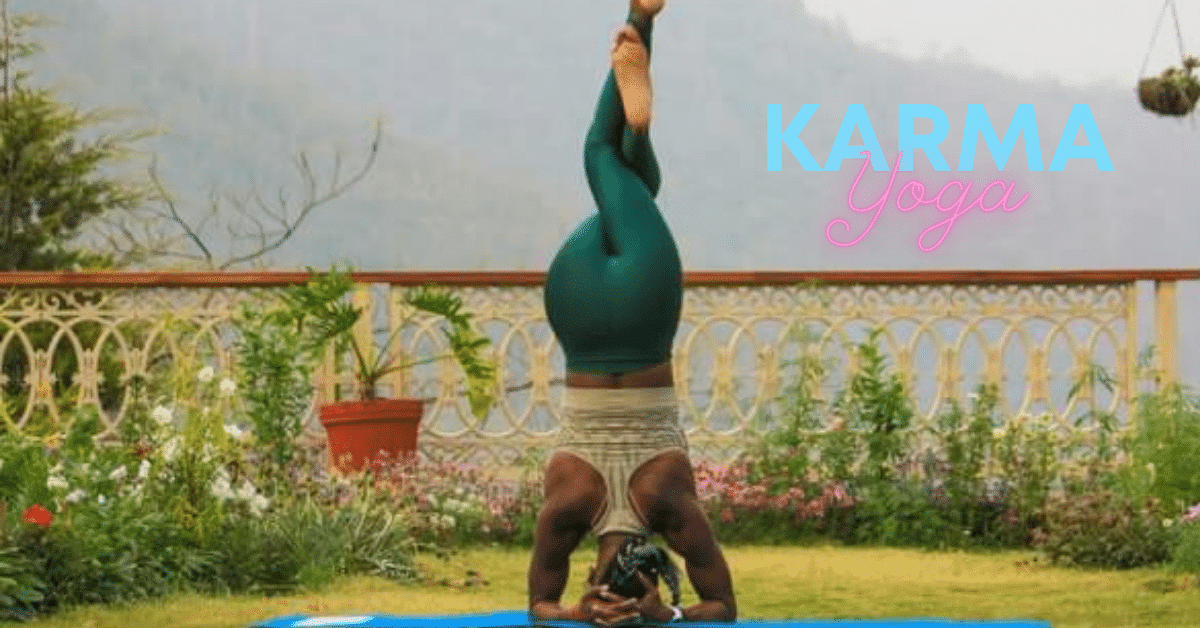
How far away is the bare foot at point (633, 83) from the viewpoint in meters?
5.12

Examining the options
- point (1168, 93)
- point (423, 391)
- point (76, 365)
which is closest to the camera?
point (1168, 93)

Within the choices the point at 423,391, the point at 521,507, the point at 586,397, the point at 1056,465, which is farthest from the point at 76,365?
the point at 586,397

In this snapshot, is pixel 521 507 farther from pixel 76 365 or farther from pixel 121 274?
pixel 76 365

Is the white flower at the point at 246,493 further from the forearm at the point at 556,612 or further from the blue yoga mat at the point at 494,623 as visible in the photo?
the forearm at the point at 556,612

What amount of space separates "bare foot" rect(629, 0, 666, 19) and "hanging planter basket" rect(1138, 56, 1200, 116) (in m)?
6.75

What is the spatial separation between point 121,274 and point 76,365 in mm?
2303

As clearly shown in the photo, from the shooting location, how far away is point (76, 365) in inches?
579

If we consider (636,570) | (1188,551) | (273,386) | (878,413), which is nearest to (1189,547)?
(1188,551)

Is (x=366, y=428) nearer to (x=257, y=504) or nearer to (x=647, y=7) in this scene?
(x=257, y=504)

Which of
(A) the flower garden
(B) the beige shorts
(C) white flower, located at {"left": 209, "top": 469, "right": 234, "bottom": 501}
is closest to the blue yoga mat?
(B) the beige shorts

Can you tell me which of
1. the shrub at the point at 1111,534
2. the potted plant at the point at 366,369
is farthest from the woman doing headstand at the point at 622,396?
the potted plant at the point at 366,369

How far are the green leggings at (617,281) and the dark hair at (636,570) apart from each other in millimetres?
454

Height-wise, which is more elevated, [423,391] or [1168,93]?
[1168,93]

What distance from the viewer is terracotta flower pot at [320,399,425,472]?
447 inches
